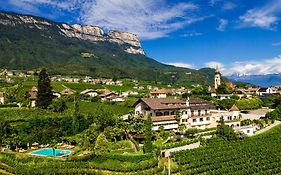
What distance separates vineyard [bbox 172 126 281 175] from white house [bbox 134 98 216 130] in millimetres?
10186

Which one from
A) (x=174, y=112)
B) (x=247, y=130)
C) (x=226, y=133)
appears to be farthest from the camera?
(x=174, y=112)

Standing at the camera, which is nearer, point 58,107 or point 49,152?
point 49,152

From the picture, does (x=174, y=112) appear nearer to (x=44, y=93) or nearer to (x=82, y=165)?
(x=82, y=165)

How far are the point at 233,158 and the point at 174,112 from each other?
66.5ft

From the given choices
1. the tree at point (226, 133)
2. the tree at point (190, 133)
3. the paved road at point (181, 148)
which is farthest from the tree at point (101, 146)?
the tree at point (226, 133)

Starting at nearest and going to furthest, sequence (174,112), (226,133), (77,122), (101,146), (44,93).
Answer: (101,146) < (226,133) < (77,122) < (174,112) < (44,93)

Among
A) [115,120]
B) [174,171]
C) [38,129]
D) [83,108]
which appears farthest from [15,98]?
[174,171]

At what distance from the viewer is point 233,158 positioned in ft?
161

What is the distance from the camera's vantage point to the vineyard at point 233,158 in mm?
45062

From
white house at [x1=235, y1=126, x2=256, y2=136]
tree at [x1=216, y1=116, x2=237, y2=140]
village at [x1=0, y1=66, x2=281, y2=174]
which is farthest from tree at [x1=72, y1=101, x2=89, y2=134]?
white house at [x1=235, y1=126, x2=256, y2=136]

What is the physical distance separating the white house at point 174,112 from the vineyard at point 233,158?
1019 centimetres

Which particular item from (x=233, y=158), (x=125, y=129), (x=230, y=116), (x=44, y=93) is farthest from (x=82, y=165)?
(x=230, y=116)

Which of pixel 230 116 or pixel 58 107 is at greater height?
pixel 58 107

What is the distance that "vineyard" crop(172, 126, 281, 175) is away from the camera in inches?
1774
